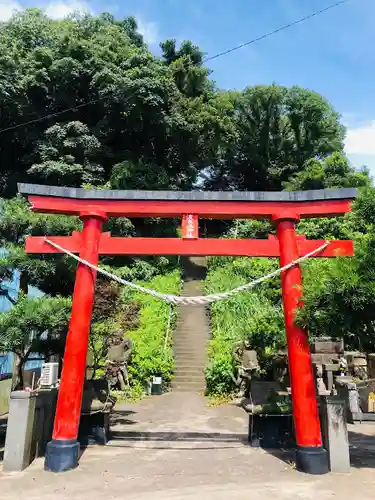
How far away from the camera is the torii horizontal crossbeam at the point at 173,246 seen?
681cm

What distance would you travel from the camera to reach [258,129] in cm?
3312

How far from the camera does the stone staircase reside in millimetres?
14797

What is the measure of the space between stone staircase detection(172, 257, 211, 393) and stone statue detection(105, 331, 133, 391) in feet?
6.50

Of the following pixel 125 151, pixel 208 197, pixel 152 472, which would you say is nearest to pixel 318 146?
pixel 125 151

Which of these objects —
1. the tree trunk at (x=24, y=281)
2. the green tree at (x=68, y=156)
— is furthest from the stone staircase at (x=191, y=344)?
the green tree at (x=68, y=156)

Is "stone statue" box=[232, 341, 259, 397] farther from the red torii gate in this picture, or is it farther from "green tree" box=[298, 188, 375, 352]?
"green tree" box=[298, 188, 375, 352]

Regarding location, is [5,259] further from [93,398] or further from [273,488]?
[273,488]

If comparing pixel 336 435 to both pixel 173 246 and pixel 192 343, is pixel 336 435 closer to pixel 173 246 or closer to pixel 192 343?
pixel 173 246

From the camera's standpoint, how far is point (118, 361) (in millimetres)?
13633

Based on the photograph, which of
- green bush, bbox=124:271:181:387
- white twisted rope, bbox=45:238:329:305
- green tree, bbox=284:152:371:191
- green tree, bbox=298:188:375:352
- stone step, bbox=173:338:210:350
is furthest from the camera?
green tree, bbox=284:152:371:191

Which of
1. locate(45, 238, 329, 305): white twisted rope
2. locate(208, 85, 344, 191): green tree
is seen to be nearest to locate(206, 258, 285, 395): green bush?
locate(45, 238, 329, 305): white twisted rope

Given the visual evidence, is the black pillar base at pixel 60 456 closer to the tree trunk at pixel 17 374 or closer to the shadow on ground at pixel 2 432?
the shadow on ground at pixel 2 432

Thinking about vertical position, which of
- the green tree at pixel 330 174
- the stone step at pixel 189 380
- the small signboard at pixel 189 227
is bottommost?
the stone step at pixel 189 380

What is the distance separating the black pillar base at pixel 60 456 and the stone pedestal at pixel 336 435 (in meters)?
3.73
